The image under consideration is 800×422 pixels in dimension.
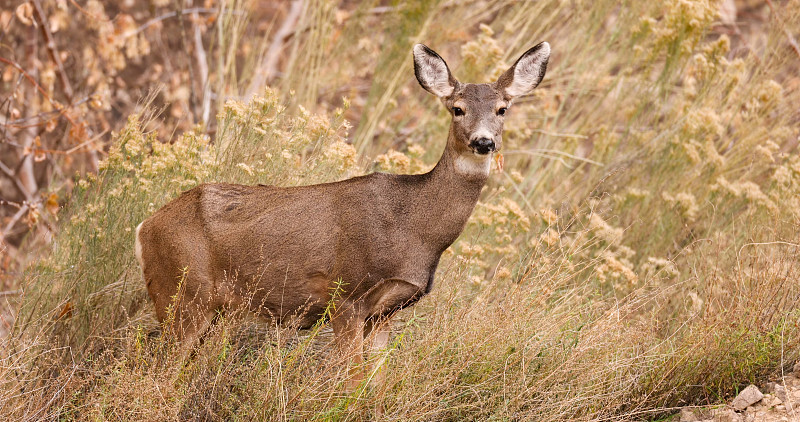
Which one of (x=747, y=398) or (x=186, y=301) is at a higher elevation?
(x=186, y=301)

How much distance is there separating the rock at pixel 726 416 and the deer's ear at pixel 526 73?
181 centimetres

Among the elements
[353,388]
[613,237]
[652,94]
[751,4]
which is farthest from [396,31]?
[751,4]

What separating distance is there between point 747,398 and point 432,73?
2.15 meters

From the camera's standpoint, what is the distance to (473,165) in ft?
14.3

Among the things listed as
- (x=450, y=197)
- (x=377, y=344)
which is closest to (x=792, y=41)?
(x=450, y=197)

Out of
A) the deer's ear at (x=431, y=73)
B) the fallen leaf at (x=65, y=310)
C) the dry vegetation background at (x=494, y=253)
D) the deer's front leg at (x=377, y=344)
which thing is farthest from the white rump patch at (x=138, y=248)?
the deer's ear at (x=431, y=73)

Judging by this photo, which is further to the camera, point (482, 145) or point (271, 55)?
point (271, 55)

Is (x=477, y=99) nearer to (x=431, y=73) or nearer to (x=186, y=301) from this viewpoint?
(x=431, y=73)

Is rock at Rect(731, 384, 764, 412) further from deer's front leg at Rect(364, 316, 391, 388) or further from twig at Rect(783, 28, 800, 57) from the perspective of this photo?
twig at Rect(783, 28, 800, 57)

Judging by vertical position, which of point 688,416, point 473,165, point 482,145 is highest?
point 482,145

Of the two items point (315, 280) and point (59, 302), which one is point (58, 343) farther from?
point (315, 280)

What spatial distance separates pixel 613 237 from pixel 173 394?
273 centimetres

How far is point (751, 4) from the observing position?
587 inches

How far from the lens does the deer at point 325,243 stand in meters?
4.22
